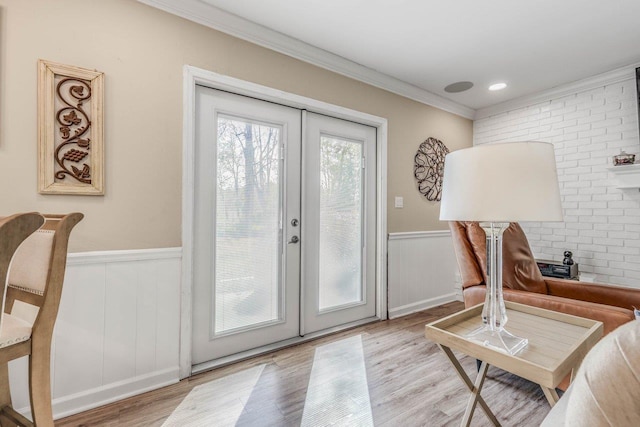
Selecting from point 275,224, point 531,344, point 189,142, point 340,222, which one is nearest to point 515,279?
point 531,344

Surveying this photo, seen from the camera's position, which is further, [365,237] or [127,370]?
[365,237]

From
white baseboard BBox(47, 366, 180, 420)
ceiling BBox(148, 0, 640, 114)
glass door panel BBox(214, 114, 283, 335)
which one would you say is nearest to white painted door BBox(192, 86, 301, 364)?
glass door panel BBox(214, 114, 283, 335)

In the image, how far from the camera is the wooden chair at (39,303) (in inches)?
39.9

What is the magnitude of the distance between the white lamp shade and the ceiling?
1533 millimetres

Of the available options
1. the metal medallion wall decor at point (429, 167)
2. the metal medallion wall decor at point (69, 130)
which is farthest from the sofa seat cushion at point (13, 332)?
the metal medallion wall decor at point (429, 167)

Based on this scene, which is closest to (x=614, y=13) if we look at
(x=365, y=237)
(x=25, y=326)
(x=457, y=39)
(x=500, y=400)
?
(x=457, y=39)

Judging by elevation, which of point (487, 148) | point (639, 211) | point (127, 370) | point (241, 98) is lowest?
point (127, 370)

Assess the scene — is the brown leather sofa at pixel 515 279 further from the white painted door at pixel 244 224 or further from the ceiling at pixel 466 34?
the ceiling at pixel 466 34

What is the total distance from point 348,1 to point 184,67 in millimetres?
1156

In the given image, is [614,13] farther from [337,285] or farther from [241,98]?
[337,285]

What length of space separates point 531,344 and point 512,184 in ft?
2.11

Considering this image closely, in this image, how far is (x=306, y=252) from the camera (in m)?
2.57

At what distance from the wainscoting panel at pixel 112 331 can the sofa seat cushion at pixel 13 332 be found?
639 millimetres

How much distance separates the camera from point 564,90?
322 cm
